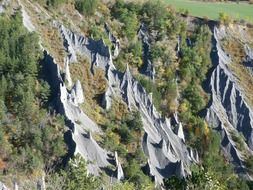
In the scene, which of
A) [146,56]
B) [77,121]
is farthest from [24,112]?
[146,56]

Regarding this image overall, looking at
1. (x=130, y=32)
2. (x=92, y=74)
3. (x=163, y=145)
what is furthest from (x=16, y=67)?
(x=130, y=32)

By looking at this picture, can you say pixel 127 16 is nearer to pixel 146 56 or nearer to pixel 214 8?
pixel 146 56

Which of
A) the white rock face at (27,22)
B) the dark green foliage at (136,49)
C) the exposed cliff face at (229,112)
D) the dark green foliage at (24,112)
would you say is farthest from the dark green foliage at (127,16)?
the dark green foliage at (24,112)

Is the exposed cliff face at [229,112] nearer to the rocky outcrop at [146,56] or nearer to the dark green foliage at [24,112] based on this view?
the rocky outcrop at [146,56]

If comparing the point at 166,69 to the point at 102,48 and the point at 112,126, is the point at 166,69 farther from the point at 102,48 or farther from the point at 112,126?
the point at 112,126

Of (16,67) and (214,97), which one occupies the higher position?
(16,67)

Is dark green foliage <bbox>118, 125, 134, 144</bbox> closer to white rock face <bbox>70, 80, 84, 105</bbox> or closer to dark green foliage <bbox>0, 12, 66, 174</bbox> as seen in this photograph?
white rock face <bbox>70, 80, 84, 105</bbox>

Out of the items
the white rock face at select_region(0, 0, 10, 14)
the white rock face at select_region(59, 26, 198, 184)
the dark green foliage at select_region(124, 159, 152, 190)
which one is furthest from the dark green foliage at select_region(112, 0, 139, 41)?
the dark green foliage at select_region(124, 159, 152, 190)
